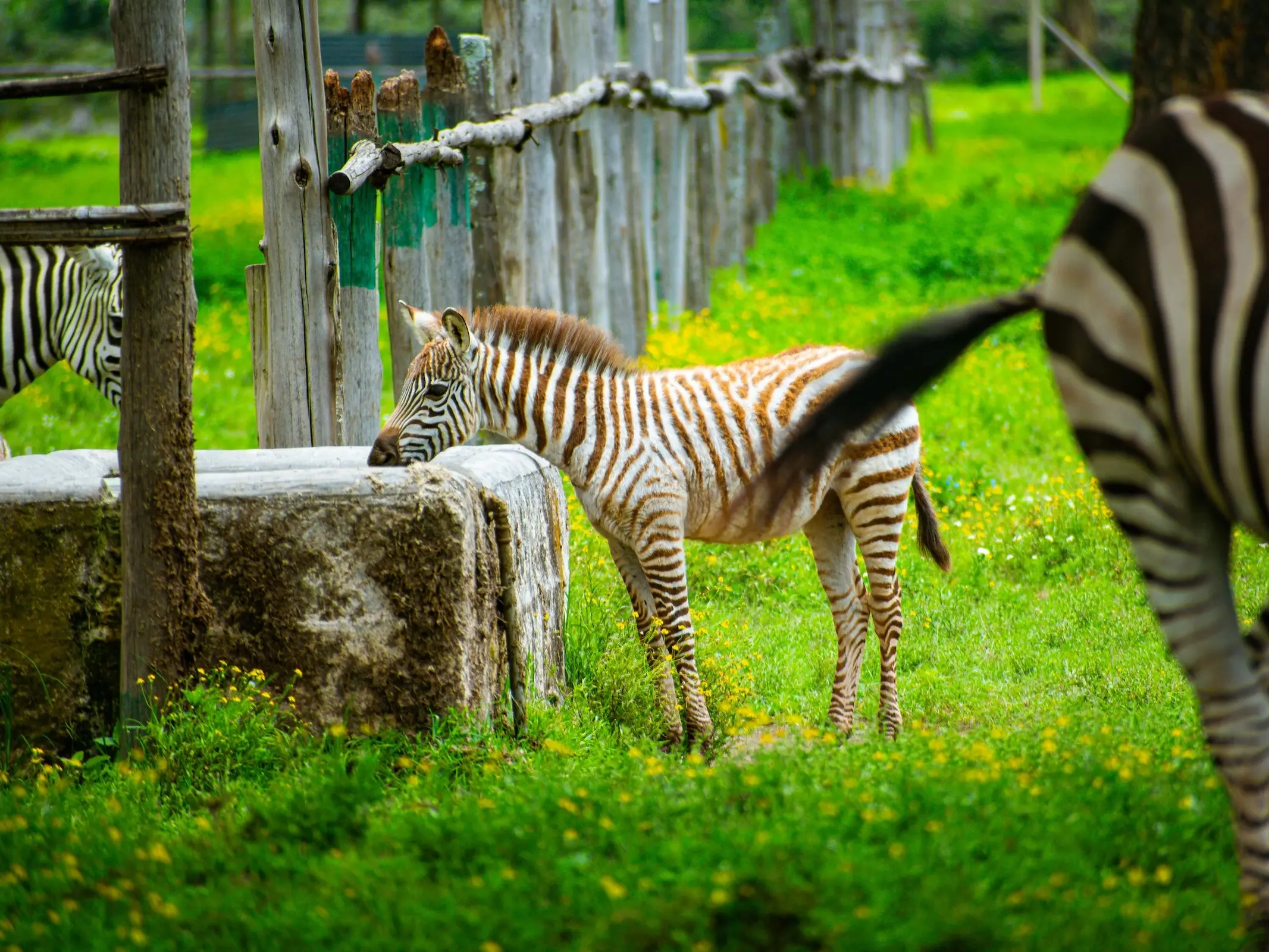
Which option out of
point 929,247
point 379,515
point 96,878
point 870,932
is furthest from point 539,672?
point 929,247

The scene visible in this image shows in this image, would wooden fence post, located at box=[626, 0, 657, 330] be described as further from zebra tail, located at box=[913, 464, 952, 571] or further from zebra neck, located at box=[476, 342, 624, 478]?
zebra neck, located at box=[476, 342, 624, 478]

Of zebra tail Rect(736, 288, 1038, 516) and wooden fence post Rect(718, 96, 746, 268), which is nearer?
zebra tail Rect(736, 288, 1038, 516)

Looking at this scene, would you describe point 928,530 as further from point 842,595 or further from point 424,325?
point 424,325

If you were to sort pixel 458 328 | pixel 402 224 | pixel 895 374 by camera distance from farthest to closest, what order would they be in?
pixel 402 224
pixel 458 328
pixel 895 374

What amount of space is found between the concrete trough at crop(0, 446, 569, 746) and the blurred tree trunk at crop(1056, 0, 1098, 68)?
47.6 meters

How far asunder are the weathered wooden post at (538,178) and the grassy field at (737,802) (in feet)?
6.87

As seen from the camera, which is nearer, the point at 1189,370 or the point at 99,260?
the point at 1189,370

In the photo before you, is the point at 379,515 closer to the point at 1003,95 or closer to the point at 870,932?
the point at 870,932

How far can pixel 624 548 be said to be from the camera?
571 centimetres

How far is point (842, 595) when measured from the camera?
588 centimetres

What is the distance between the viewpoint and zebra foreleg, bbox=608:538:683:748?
5.48 metres

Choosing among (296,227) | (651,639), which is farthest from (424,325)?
(651,639)

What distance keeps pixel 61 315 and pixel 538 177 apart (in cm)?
311

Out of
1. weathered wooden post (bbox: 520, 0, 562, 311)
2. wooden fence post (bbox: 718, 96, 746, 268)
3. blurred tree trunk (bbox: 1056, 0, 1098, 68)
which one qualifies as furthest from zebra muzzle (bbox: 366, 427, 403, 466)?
blurred tree trunk (bbox: 1056, 0, 1098, 68)
